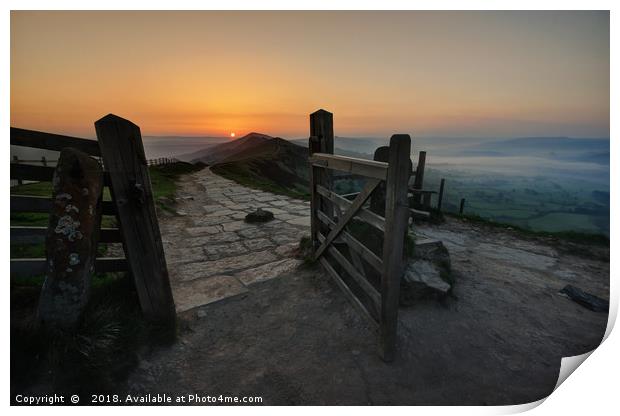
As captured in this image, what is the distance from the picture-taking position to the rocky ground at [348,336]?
2.65 metres

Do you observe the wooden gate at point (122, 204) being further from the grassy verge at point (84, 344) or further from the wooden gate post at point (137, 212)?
the grassy verge at point (84, 344)

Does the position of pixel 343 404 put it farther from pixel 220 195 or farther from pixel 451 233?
pixel 220 195

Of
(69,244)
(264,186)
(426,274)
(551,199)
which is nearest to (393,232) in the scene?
(426,274)

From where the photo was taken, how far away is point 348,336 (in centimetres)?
327

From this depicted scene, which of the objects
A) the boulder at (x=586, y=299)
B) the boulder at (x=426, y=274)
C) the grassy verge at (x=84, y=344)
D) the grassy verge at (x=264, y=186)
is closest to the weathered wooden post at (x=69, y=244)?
the grassy verge at (x=84, y=344)

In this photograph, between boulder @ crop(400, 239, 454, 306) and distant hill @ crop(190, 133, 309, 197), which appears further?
distant hill @ crop(190, 133, 309, 197)

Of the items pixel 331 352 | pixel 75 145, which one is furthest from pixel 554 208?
A: pixel 75 145

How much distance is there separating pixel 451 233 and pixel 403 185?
21.8ft

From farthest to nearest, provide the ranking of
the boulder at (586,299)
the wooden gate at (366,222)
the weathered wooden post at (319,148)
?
the weathered wooden post at (319,148), the boulder at (586,299), the wooden gate at (366,222)

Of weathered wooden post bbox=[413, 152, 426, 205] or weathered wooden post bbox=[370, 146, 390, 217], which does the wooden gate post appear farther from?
weathered wooden post bbox=[413, 152, 426, 205]

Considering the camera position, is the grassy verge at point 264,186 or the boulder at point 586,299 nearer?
the boulder at point 586,299

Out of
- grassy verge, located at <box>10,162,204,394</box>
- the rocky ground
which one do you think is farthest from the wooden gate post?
the rocky ground

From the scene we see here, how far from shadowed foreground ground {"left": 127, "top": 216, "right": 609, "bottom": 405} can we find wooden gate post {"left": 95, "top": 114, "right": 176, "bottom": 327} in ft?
1.72

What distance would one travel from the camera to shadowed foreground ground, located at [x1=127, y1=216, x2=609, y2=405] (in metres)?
2.63
